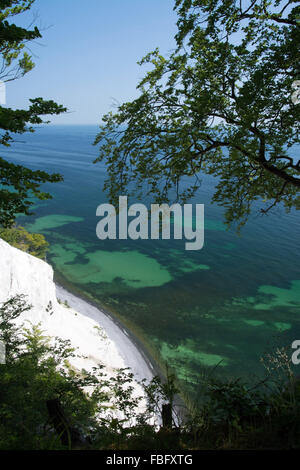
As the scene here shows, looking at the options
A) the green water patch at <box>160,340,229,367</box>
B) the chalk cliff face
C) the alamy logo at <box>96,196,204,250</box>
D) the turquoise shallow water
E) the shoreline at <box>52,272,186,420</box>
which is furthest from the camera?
the alamy logo at <box>96,196,204,250</box>

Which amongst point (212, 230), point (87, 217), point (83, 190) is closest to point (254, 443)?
point (212, 230)

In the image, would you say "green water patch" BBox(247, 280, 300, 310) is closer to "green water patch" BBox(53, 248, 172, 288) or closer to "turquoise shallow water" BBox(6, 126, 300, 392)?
"turquoise shallow water" BBox(6, 126, 300, 392)

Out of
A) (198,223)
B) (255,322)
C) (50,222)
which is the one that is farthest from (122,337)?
(50,222)

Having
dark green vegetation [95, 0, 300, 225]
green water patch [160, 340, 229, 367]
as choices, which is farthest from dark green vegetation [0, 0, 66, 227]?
green water patch [160, 340, 229, 367]

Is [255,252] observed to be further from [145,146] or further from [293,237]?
[145,146]

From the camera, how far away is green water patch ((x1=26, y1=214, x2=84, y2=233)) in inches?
1889

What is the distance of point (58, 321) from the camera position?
20.7 meters

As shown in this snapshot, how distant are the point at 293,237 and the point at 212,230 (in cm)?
1322

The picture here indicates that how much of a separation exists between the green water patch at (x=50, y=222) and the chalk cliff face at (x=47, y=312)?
27982 mm

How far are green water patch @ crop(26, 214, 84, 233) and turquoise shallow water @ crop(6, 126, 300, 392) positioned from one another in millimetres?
170

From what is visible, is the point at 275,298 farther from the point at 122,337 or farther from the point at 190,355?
the point at 122,337

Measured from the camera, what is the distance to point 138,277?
33.9m

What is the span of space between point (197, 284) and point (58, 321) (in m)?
17.4

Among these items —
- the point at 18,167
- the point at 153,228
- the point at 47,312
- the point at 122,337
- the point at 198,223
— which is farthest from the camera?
the point at 198,223
